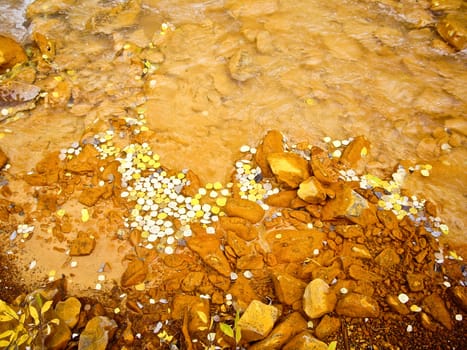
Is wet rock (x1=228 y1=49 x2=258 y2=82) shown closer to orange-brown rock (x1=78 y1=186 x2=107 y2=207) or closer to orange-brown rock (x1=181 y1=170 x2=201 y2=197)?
orange-brown rock (x1=181 y1=170 x2=201 y2=197)

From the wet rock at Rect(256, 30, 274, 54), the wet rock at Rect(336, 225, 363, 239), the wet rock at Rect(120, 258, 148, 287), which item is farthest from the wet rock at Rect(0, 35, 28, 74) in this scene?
the wet rock at Rect(336, 225, 363, 239)

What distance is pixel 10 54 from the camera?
185 inches

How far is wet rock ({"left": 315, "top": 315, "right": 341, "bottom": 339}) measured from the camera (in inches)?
105

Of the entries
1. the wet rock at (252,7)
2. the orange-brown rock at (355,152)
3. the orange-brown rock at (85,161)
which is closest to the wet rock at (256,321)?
the orange-brown rock at (355,152)

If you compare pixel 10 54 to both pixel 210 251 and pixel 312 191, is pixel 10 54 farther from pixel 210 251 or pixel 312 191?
pixel 312 191

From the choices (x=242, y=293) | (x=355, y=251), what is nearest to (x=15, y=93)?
(x=242, y=293)

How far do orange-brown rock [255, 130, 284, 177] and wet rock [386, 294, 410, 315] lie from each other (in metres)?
1.56

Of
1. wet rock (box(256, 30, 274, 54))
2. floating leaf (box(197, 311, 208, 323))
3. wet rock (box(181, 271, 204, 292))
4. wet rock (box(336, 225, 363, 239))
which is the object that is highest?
wet rock (box(256, 30, 274, 54))

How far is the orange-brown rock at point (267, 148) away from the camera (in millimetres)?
3693

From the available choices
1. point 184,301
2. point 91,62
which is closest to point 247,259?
point 184,301

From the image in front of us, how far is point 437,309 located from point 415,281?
0.81ft

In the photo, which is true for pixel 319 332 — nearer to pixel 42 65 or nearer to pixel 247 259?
pixel 247 259

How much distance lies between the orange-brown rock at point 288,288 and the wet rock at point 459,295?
118 centimetres

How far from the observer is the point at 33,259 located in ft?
10.5
